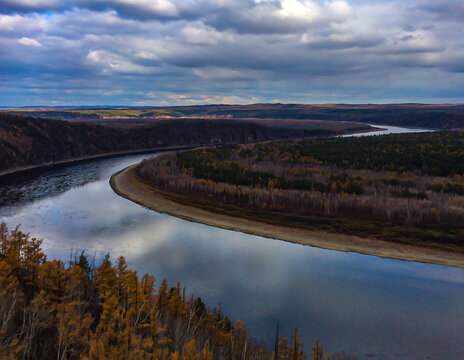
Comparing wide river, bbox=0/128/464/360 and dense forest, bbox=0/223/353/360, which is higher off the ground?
dense forest, bbox=0/223/353/360

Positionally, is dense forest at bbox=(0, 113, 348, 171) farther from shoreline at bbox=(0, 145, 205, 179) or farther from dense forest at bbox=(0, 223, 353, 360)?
dense forest at bbox=(0, 223, 353, 360)

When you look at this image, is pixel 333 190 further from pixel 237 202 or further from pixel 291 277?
pixel 291 277

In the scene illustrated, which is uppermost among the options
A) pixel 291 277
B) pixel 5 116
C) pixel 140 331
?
pixel 5 116

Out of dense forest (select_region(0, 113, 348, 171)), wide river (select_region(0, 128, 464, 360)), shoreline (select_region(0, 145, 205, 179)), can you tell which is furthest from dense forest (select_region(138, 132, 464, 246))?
dense forest (select_region(0, 113, 348, 171))

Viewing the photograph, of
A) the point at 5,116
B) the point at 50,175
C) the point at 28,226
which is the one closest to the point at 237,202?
the point at 28,226

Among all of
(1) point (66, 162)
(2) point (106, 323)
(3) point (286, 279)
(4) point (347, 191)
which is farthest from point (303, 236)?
(1) point (66, 162)

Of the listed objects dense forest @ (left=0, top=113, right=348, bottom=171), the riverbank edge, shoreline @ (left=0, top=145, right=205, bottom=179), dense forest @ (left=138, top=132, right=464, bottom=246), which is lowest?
the riverbank edge
